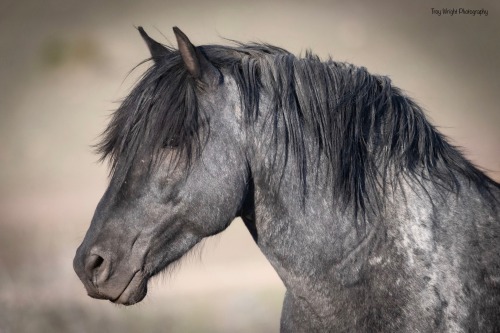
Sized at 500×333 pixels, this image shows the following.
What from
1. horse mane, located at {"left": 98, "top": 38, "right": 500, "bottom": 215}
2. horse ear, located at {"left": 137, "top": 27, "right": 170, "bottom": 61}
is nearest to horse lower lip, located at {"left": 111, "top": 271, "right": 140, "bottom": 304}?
horse mane, located at {"left": 98, "top": 38, "right": 500, "bottom": 215}

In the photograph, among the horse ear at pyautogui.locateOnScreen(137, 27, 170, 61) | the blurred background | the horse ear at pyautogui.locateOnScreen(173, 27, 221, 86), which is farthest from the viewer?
the blurred background

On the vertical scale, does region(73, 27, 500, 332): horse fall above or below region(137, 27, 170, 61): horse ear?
below

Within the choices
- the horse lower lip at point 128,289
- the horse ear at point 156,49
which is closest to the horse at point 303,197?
the horse lower lip at point 128,289

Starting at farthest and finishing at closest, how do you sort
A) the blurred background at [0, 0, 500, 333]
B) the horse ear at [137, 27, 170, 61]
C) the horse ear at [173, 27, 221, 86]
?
the blurred background at [0, 0, 500, 333] < the horse ear at [137, 27, 170, 61] < the horse ear at [173, 27, 221, 86]

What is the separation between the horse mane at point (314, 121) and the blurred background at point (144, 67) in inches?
269

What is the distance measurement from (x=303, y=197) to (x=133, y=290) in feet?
2.65

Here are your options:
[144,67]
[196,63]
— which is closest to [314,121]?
[196,63]

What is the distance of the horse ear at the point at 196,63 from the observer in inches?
122

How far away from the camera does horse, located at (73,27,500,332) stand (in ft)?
10.3

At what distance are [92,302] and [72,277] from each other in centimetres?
53

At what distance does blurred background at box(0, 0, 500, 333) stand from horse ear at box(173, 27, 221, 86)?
6998 mm

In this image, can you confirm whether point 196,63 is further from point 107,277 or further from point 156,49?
point 107,277

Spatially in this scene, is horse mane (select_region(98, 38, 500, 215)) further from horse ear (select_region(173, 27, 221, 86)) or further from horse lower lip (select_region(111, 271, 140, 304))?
horse lower lip (select_region(111, 271, 140, 304))

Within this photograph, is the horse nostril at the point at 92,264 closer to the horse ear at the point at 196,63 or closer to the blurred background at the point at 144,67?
the horse ear at the point at 196,63
